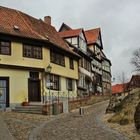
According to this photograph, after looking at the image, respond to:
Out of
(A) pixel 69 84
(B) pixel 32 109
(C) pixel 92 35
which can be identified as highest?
(C) pixel 92 35

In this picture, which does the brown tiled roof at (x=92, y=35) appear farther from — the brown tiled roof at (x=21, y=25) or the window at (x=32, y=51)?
the window at (x=32, y=51)

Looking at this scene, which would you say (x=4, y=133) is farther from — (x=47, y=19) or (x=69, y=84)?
(x=47, y=19)

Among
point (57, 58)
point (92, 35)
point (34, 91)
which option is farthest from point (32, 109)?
point (92, 35)

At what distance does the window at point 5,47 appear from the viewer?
1359 inches

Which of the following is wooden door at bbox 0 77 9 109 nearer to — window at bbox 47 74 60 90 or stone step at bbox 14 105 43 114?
stone step at bbox 14 105 43 114

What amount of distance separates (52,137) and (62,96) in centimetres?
2344

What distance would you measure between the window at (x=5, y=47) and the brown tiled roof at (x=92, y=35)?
105 feet

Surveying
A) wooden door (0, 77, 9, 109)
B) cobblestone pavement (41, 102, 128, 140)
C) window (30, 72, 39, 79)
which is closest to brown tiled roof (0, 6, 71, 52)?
window (30, 72, 39, 79)

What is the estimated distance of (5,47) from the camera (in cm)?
3491

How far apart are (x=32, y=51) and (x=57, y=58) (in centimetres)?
494

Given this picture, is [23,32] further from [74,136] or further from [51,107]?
[74,136]

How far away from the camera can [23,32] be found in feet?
122

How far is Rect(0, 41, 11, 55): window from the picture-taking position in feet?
113

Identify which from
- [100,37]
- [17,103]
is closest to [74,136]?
[17,103]
